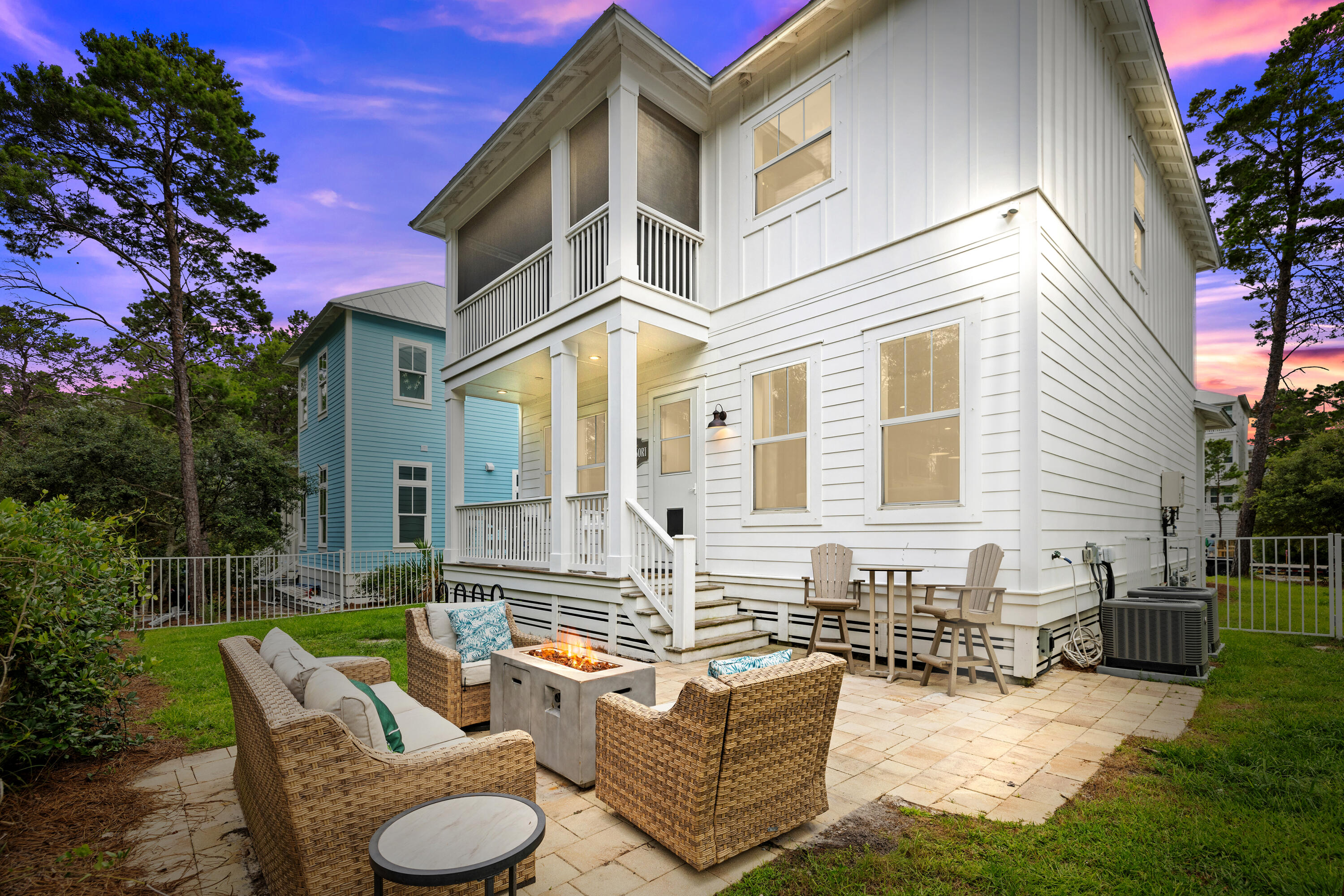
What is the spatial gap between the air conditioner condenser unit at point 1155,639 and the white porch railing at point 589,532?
5.10 metres

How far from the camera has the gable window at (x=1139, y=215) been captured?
871 cm

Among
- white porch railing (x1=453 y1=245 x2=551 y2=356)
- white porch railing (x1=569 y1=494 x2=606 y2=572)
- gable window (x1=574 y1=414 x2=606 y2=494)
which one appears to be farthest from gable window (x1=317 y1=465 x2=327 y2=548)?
white porch railing (x1=569 y1=494 x2=606 y2=572)

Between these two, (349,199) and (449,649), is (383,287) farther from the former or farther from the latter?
(449,649)

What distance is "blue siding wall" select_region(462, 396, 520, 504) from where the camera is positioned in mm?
16328

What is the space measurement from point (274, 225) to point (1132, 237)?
16042 mm

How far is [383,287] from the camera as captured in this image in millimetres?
15398

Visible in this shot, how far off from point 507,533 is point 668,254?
4.52m

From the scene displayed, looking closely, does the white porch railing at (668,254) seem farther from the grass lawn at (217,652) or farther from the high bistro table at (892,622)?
the grass lawn at (217,652)

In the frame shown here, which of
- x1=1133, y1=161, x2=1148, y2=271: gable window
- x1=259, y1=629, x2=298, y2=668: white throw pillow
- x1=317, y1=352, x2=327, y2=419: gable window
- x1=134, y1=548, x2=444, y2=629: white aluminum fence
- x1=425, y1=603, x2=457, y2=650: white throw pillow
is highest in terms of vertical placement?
x1=1133, y1=161, x2=1148, y2=271: gable window

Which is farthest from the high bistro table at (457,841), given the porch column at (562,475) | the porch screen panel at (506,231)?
the porch screen panel at (506,231)

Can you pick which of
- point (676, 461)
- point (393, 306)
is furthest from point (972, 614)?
point (393, 306)

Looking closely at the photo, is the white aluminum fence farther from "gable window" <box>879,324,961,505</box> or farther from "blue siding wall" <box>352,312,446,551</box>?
"gable window" <box>879,324,961,505</box>

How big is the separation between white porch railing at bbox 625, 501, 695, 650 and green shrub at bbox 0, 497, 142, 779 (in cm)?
421

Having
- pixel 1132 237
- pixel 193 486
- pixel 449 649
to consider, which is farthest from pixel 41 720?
pixel 1132 237
